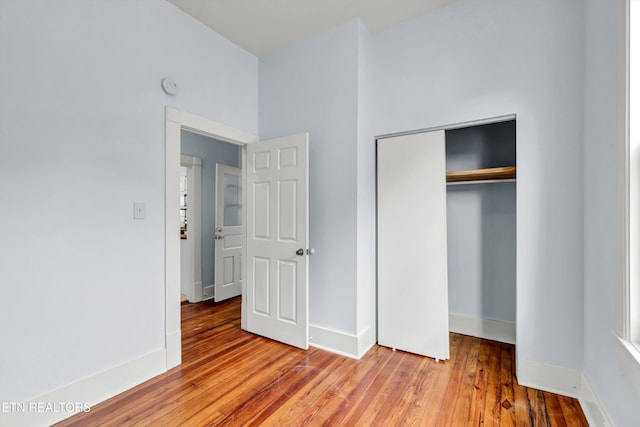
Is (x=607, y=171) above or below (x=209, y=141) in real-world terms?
below

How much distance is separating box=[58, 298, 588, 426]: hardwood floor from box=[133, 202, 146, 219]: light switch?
4.06 ft

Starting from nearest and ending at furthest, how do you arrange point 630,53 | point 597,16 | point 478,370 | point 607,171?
point 630,53 < point 607,171 < point 597,16 < point 478,370

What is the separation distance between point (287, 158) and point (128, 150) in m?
1.29

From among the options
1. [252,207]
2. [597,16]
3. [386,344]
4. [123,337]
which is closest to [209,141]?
[252,207]

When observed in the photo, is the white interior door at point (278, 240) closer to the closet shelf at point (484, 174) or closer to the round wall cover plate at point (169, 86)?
the round wall cover plate at point (169, 86)

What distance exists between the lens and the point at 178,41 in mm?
2557

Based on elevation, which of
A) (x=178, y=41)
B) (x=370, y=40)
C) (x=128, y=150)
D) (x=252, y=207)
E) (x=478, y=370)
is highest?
(x=370, y=40)

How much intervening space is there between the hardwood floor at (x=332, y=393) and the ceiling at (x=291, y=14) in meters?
3.02

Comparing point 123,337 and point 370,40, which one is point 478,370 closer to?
point 123,337

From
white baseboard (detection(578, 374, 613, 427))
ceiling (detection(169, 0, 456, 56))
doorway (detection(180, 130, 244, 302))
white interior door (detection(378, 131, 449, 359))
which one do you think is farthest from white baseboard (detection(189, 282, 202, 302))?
white baseboard (detection(578, 374, 613, 427))

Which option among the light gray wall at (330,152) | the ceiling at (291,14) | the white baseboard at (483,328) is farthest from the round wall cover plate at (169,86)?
the white baseboard at (483,328)

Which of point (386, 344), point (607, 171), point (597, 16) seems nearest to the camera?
point (607, 171)

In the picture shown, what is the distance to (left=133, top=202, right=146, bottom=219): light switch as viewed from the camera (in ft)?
7.32

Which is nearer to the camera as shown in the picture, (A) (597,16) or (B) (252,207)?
(A) (597,16)
